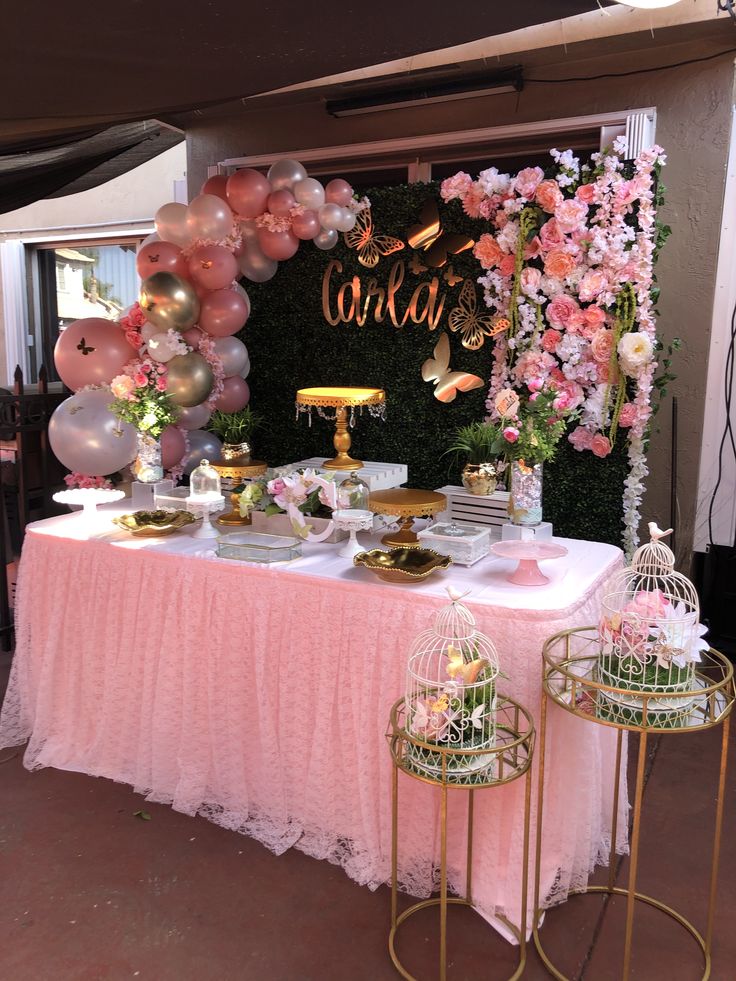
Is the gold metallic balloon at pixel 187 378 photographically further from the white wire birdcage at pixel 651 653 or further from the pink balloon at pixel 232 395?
the white wire birdcage at pixel 651 653

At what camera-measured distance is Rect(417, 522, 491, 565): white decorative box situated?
2488 millimetres

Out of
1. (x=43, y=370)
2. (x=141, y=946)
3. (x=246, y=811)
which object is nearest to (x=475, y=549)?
(x=246, y=811)

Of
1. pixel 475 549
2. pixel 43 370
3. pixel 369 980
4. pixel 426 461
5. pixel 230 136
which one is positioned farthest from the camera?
pixel 230 136

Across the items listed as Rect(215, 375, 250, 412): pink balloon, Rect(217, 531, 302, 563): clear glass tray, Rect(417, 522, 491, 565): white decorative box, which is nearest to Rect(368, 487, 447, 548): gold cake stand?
Rect(417, 522, 491, 565): white decorative box

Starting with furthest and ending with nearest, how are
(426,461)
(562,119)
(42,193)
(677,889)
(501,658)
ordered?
1. (42,193)
2. (562,119)
3. (426,461)
4. (677,889)
5. (501,658)

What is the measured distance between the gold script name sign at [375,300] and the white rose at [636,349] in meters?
0.93

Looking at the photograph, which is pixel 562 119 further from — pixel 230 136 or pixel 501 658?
pixel 501 658

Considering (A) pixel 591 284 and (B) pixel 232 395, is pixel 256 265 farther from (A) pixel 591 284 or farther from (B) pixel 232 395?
(A) pixel 591 284

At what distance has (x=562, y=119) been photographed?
4.41 meters

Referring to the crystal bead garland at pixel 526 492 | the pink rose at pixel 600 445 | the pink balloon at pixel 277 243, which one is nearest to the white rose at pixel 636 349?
the pink rose at pixel 600 445

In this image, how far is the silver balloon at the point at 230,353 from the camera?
4.03 metres

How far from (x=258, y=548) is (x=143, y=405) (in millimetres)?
904

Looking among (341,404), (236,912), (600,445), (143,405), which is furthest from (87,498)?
(600,445)

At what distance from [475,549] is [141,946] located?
4.70 ft
